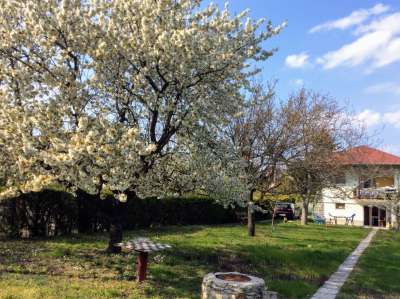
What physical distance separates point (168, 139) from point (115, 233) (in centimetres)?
298

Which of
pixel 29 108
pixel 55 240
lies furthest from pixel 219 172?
pixel 55 240

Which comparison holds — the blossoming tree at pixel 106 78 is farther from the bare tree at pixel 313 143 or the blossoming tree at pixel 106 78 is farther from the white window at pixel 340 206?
the white window at pixel 340 206

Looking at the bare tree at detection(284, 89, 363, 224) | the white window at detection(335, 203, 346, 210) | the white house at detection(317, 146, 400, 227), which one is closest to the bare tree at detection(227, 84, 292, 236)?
the bare tree at detection(284, 89, 363, 224)

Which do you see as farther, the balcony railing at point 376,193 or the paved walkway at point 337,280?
the balcony railing at point 376,193

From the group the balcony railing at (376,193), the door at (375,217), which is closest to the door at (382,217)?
the door at (375,217)

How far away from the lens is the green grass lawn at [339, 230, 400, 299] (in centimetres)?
938

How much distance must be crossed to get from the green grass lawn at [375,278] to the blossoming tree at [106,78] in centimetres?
521

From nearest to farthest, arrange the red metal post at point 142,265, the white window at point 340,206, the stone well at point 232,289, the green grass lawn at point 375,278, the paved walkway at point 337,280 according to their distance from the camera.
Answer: the stone well at point 232,289
the red metal post at point 142,265
the paved walkway at point 337,280
the green grass lawn at point 375,278
the white window at point 340,206

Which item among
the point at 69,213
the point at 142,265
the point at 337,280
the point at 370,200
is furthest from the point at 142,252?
the point at 370,200

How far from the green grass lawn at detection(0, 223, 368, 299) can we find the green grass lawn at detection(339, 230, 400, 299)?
70cm

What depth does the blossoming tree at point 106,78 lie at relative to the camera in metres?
Result: 8.14

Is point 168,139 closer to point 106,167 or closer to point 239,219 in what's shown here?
point 106,167

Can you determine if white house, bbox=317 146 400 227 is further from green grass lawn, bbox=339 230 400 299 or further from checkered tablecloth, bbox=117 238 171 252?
checkered tablecloth, bbox=117 238 171 252

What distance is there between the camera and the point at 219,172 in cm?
1045
